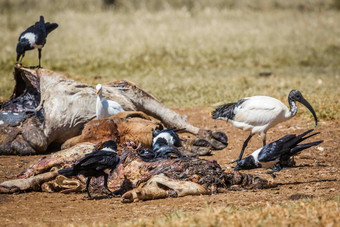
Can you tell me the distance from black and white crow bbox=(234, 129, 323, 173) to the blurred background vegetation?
3007 millimetres

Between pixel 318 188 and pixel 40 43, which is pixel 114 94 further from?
pixel 318 188

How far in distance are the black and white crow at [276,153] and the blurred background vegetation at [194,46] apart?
301 cm

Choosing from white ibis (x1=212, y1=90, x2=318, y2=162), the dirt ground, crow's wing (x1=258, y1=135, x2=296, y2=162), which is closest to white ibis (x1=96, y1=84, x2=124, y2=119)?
the dirt ground

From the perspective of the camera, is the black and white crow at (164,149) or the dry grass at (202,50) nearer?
the black and white crow at (164,149)

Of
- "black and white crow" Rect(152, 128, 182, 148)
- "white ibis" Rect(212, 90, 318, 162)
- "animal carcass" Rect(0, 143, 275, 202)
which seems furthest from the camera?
"white ibis" Rect(212, 90, 318, 162)

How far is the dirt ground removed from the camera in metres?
5.12

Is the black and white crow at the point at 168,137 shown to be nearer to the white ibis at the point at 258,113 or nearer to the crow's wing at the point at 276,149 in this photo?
the white ibis at the point at 258,113

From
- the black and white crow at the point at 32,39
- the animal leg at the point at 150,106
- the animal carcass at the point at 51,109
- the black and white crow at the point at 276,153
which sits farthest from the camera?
the black and white crow at the point at 32,39

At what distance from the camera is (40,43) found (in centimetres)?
1065

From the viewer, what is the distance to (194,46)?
64.9 ft

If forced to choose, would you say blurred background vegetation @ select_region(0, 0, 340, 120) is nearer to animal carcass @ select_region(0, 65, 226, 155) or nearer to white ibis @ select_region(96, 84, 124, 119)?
animal carcass @ select_region(0, 65, 226, 155)

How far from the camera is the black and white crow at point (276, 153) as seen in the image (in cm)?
677

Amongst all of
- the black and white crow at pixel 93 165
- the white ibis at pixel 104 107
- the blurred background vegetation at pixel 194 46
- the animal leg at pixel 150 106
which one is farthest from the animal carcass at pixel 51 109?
the black and white crow at pixel 93 165

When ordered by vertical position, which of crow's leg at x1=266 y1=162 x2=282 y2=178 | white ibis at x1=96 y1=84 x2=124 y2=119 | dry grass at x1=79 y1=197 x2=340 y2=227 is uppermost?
white ibis at x1=96 y1=84 x2=124 y2=119
